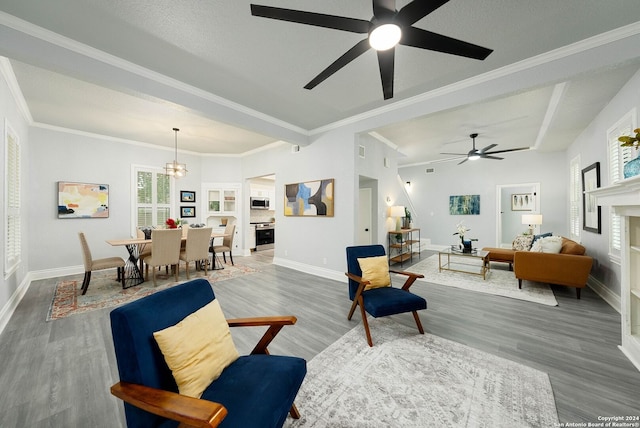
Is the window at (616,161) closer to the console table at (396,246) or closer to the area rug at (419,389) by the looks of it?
the area rug at (419,389)

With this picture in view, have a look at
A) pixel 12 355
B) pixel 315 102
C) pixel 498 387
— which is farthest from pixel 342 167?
pixel 12 355

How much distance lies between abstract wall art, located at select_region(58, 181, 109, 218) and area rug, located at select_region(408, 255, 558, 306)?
22.7 feet

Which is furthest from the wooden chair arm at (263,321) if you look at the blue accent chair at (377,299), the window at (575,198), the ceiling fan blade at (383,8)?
the window at (575,198)

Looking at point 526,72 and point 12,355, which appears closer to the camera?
point 12,355

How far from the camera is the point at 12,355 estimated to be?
2.15m

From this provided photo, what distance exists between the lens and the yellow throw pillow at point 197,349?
3.66 ft

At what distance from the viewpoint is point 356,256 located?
9.53ft

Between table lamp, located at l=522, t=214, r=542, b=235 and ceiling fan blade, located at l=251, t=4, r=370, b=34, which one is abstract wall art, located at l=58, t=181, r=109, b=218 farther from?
table lamp, located at l=522, t=214, r=542, b=235

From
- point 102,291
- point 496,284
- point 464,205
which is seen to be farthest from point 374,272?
point 464,205

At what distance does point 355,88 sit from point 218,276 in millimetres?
4113

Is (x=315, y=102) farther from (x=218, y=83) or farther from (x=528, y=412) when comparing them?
(x=528, y=412)

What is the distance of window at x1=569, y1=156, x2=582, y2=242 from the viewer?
4.89 metres

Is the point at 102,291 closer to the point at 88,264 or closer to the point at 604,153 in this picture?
the point at 88,264

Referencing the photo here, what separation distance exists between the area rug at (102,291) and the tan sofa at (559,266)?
16.1ft
